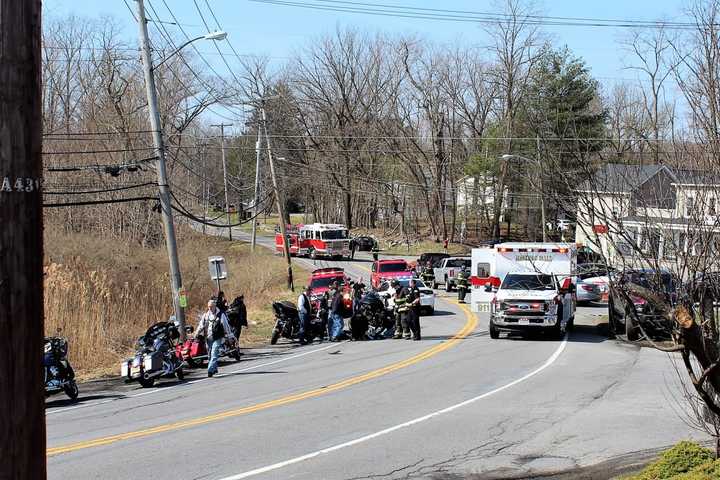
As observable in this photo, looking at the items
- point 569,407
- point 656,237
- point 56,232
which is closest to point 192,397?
point 569,407

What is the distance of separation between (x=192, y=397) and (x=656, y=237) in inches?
420

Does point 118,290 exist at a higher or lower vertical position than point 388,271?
lower

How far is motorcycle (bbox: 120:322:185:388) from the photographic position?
714 inches

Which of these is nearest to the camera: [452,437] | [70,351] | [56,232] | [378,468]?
[378,468]

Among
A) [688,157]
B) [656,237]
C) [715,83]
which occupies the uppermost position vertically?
[715,83]

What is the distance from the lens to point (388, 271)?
139 ft

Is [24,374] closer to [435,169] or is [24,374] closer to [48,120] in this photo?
[48,120]

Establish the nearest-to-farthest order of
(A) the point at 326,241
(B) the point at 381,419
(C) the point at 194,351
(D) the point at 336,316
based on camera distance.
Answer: (B) the point at 381,419, (C) the point at 194,351, (D) the point at 336,316, (A) the point at 326,241

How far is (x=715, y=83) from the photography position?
7.60 metres

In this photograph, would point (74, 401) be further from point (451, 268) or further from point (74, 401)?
point (451, 268)

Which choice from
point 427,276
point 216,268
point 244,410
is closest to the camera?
point 244,410

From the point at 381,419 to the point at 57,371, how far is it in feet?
22.3

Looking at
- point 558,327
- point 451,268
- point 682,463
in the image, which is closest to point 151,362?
point 558,327

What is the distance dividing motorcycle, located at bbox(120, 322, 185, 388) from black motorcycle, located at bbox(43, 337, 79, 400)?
5.99 ft
